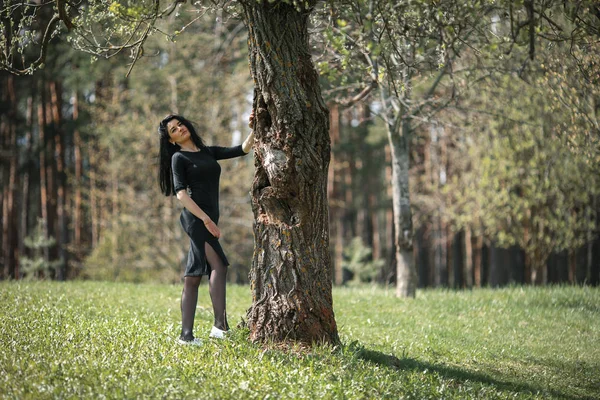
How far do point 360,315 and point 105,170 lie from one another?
15.8m

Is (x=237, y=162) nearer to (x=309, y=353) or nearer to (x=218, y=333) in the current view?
(x=218, y=333)

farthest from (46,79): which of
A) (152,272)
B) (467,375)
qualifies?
(467,375)

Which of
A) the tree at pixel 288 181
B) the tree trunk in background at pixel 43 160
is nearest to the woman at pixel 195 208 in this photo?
the tree at pixel 288 181

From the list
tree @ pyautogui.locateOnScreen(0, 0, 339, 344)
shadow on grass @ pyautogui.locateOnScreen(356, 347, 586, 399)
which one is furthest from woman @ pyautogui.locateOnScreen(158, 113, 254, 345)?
shadow on grass @ pyautogui.locateOnScreen(356, 347, 586, 399)

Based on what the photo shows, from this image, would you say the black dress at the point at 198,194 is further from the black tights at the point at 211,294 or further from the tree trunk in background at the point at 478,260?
the tree trunk in background at the point at 478,260

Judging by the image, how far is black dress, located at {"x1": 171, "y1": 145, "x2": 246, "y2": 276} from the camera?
7.23m

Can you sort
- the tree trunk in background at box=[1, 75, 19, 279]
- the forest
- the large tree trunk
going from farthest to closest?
the tree trunk in background at box=[1, 75, 19, 279] < the forest < the large tree trunk

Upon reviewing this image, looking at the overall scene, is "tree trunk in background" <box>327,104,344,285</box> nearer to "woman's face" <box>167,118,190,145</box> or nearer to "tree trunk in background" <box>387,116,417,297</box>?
"tree trunk in background" <box>387,116,417,297</box>

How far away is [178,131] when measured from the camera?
7508 millimetres

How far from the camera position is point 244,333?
7348 millimetres

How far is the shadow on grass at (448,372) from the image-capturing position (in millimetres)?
7453

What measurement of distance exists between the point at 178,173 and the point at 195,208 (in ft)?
1.50

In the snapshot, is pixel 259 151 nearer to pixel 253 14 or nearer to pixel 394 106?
pixel 253 14

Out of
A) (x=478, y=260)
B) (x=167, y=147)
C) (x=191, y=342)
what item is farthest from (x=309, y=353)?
(x=478, y=260)
